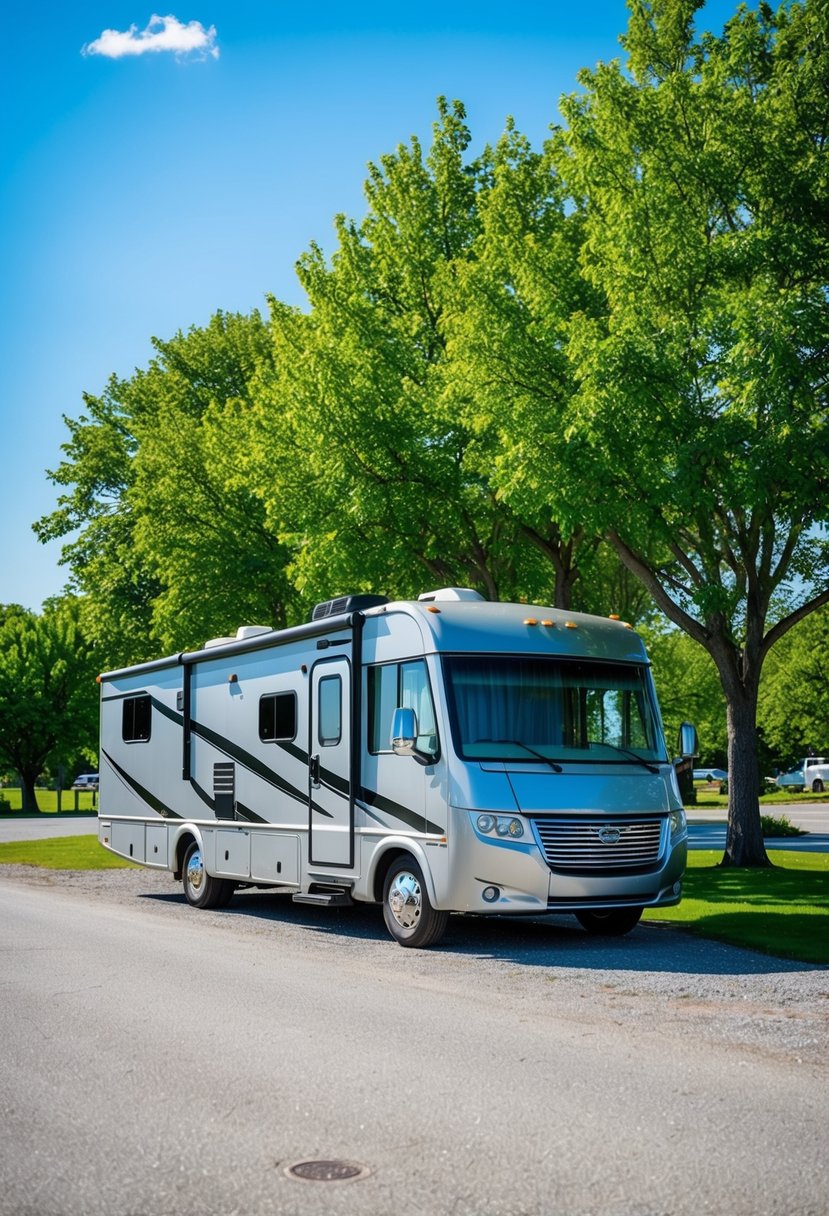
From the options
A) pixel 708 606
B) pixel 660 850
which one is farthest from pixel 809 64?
pixel 660 850

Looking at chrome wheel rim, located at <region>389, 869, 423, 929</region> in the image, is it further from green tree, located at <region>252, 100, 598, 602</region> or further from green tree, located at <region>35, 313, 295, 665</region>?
green tree, located at <region>35, 313, 295, 665</region>

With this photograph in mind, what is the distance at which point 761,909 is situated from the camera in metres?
16.0

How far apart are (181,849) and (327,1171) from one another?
519 inches

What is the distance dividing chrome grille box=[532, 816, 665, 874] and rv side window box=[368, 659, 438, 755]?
4.41ft

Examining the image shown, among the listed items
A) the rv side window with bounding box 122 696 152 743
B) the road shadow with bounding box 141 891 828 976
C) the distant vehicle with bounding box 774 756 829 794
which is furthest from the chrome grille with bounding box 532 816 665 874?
the distant vehicle with bounding box 774 756 829 794

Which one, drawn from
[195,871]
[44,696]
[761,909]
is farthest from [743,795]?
[44,696]

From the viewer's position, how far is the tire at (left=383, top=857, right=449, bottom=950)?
12750 millimetres

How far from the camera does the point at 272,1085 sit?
6.81 metres

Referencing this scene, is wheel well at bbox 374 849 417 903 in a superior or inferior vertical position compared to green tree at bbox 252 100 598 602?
inferior

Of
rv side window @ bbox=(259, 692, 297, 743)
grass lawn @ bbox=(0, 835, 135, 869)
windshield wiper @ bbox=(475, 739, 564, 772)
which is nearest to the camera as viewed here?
windshield wiper @ bbox=(475, 739, 564, 772)

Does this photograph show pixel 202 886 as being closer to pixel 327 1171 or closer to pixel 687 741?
pixel 687 741

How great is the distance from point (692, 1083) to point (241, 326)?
36106 mm

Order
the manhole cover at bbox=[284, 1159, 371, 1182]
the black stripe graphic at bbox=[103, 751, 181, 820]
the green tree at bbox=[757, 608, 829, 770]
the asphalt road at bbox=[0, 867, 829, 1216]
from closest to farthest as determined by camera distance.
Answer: the asphalt road at bbox=[0, 867, 829, 1216] → the manhole cover at bbox=[284, 1159, 371, 1182] → the black stripe graphic at bbox=[103, 751, 181, 820] → the green tree at bbox=[757, 608, 829, 770]

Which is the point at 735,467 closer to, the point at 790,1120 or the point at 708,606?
the point at 708,606
